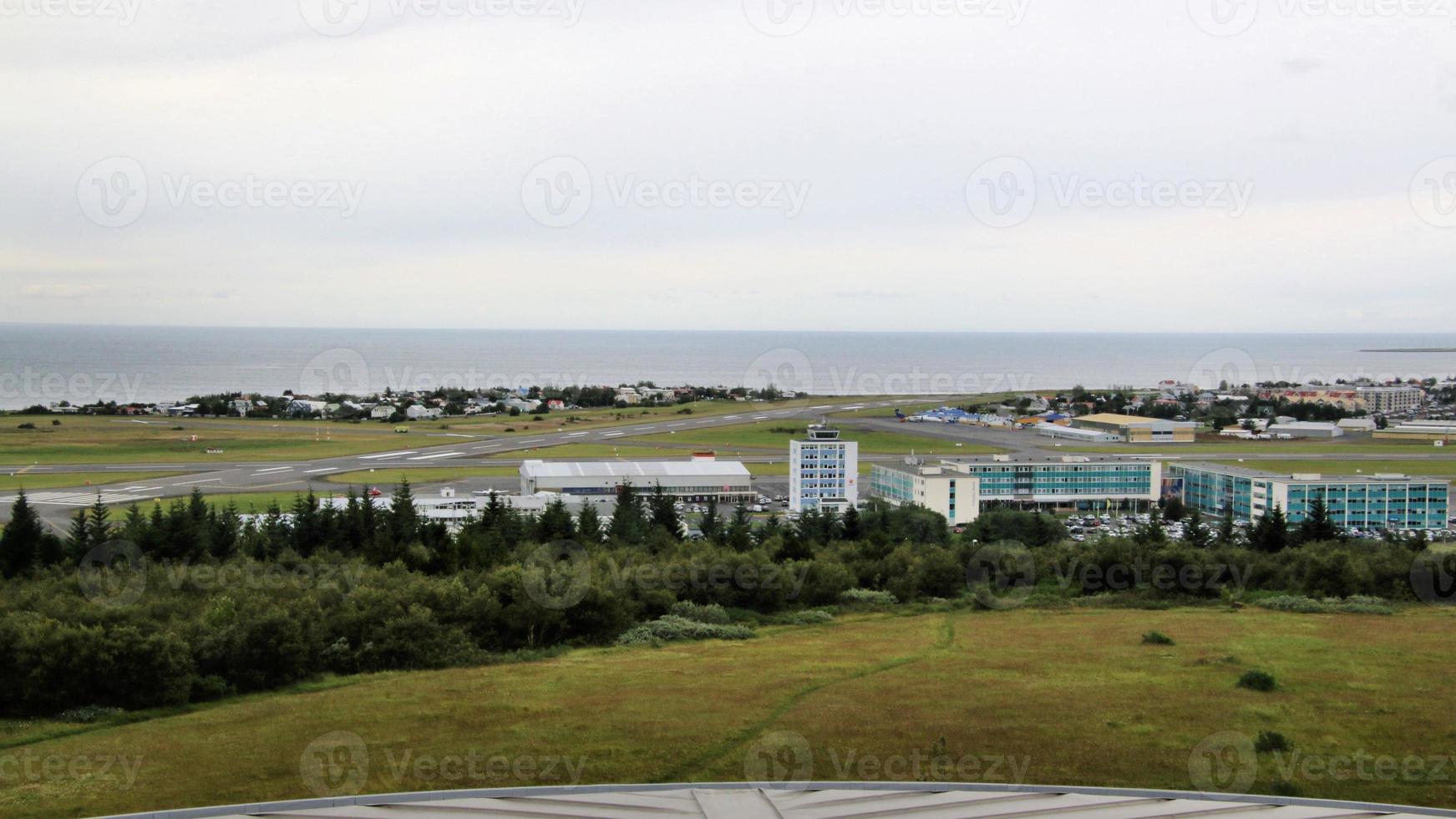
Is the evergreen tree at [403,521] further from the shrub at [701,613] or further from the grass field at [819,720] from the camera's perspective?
the grass field at [819,720]

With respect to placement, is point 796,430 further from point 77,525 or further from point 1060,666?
point 1060,666

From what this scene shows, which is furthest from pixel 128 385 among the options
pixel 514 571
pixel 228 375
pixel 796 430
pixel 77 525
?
pixel 514 571

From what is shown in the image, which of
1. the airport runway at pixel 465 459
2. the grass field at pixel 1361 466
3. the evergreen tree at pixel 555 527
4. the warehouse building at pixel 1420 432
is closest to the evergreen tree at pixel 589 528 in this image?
the evergreen tree at pixel 555 527

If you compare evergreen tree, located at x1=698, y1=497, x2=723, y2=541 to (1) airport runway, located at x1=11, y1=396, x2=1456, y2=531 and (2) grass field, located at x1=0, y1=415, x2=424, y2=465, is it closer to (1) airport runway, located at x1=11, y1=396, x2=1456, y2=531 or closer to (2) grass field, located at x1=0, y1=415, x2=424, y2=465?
(1) airport runway, located at x1=11, y1=396, x2=1456, y2=531

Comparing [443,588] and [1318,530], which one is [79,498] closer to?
[443,588]

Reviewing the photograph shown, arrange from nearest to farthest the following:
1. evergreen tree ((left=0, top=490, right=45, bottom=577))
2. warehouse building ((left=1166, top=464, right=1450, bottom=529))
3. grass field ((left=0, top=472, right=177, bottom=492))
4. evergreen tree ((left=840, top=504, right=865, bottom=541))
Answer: evergreen tree ((left=0, top=490, right=45, bottom=577)), evergreen tree ((left=840, top=504, right=865, bottom=541)), warehouse building ((left=1166, top=464, right=1450, bottom=529)), grass field ((left=0, top=472, right=177, bottom=492))

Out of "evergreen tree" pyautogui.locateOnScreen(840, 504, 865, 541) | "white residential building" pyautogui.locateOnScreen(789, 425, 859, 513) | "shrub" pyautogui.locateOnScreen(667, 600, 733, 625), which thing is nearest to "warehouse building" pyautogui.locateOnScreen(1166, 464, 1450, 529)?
"white residential building" pyautogui.locateOnScreen(789, 425, 859, 513)
